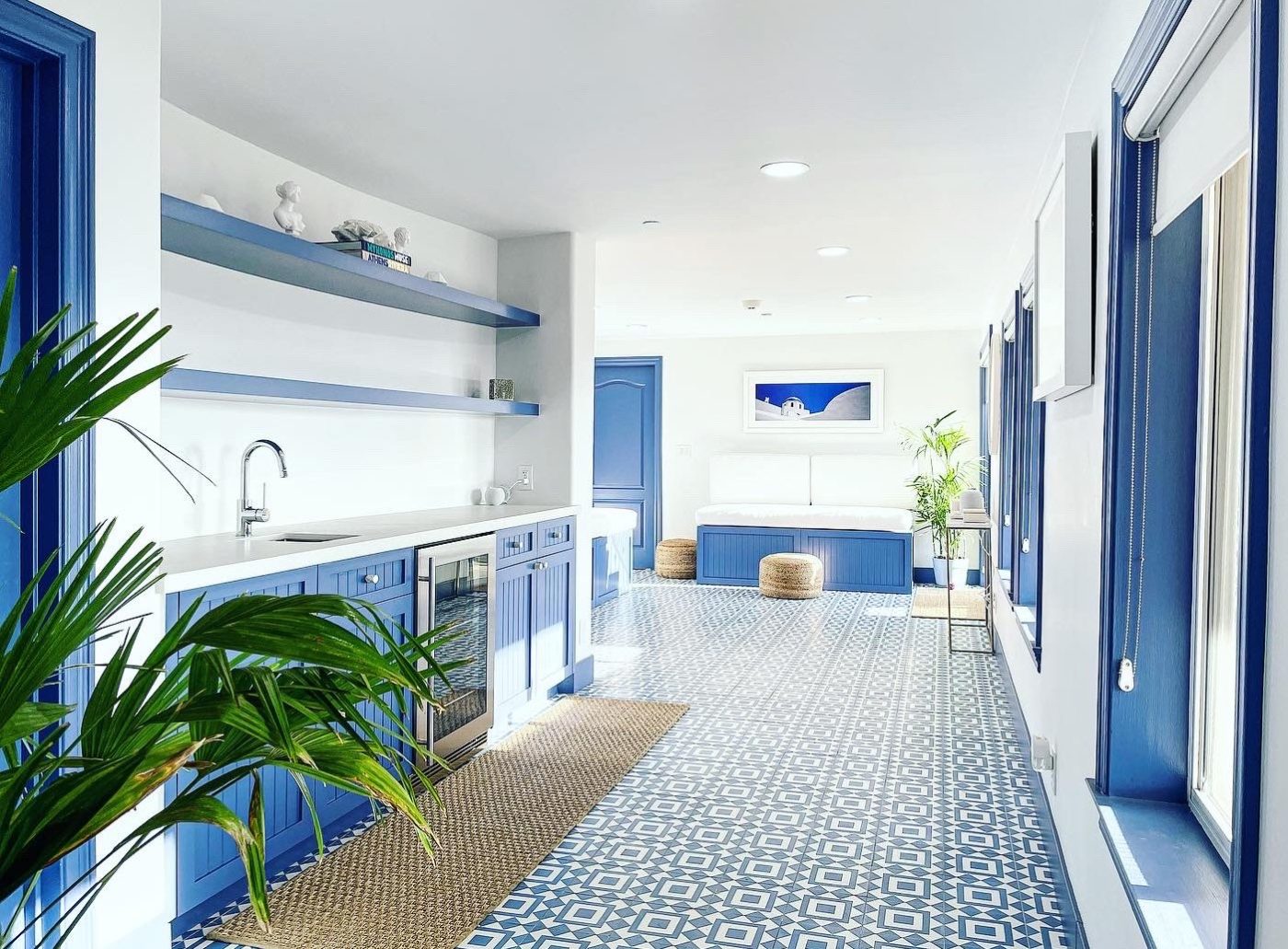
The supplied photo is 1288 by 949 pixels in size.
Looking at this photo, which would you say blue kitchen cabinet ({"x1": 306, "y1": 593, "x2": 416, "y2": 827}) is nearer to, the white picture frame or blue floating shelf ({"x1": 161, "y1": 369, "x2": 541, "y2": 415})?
blue floating shelf ({"x1": 161, "y1": 369, "x2": 541, "y2": 415})

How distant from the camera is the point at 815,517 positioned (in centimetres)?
828

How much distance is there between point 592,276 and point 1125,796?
3770 mm

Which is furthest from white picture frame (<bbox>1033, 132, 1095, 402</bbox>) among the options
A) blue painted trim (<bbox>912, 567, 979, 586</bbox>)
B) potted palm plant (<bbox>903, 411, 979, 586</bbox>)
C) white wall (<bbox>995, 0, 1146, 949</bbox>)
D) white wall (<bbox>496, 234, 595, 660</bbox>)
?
blue painted trim (<bbox>912, 567, 979, 586</bbox>)

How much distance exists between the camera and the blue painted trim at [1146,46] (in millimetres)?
1641

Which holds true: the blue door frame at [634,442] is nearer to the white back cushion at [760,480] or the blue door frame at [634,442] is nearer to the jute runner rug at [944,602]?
the white back cushion at [760,480]

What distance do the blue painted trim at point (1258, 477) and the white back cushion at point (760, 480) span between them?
8.05 metres

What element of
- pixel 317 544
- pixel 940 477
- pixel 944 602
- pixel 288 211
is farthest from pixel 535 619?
pixel 940 477

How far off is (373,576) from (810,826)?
5.33 ft

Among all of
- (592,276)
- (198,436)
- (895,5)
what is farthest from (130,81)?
(592,276)

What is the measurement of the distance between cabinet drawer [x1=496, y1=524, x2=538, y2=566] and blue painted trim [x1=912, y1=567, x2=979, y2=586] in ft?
17.6

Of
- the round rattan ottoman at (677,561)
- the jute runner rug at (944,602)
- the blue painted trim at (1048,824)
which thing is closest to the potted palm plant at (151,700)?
the blue painted trim at (1048,824)

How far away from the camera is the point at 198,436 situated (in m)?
3.29

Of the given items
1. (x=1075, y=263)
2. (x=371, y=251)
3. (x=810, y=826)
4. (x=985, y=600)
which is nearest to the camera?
(x=1075, y=263)

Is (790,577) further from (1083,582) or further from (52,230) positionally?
(52,230)
